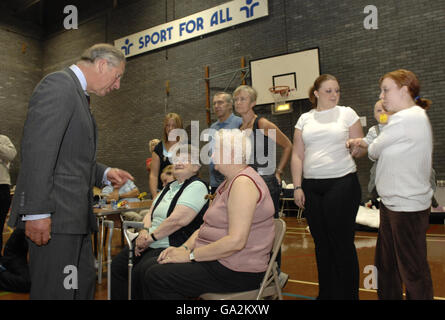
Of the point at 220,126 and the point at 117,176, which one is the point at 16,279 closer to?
the point at 117,176

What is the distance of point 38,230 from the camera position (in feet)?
4.25

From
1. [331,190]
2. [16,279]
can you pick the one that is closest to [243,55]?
[331,190]

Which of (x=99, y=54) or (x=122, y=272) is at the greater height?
(x=99, y=54)

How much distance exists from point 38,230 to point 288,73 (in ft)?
20.7

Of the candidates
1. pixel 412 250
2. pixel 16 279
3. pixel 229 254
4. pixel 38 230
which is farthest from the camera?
pixel 16 279

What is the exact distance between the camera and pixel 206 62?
8.32 m

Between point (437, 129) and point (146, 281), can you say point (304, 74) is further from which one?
point (146, 281)

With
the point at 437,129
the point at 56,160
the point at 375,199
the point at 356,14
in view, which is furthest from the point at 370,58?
the point at 56,160

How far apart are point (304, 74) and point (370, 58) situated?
4.12 ft

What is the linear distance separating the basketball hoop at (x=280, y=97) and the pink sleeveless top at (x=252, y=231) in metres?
5.50

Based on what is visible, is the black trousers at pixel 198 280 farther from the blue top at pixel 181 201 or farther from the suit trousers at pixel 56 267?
the blue top at pixel 181 201

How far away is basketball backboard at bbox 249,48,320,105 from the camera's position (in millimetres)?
6684

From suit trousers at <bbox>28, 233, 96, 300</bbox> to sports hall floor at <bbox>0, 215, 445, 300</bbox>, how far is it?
1.47 m
